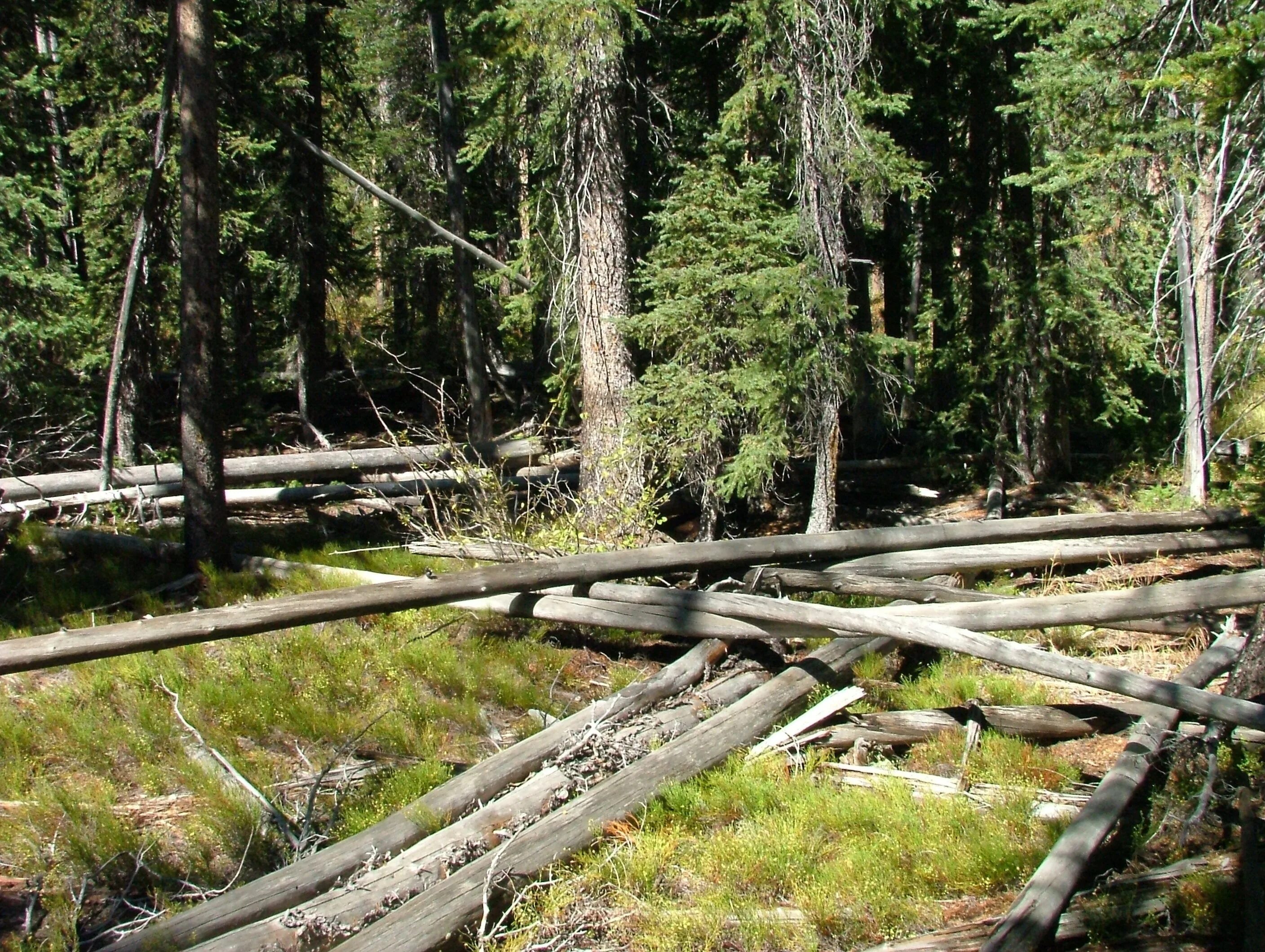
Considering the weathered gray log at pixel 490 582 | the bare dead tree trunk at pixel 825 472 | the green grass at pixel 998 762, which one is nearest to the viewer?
the weathered gray log at pixel 490 582

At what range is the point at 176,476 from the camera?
1230 cm

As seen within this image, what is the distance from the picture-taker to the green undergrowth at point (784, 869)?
15.8 ft

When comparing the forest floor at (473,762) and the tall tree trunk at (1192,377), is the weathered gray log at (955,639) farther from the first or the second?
the tall tree trunk at (1192,377)

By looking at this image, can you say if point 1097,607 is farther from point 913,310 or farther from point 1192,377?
point 913,310

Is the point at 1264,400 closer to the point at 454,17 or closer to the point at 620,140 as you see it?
the point at 620,140

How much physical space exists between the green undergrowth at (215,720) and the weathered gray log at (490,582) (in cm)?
84

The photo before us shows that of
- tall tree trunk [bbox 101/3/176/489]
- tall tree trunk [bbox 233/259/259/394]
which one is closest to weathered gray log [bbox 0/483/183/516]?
tall tree trunk [bbox 101/3/176/489]

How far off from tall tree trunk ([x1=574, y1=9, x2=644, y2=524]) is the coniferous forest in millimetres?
49

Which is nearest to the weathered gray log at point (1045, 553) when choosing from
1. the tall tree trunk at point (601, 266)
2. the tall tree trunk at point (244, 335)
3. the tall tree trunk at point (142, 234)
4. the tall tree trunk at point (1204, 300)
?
the tall tree trunk at point (1204, 300)

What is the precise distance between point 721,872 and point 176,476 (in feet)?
31.1

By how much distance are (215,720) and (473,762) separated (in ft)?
5.68

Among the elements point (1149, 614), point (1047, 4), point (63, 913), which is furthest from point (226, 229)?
point (1149, 614)

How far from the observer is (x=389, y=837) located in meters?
5.23

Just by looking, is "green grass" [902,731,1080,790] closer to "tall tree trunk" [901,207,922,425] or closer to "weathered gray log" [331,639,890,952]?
"weathered gray log" [331,639,890,952]
